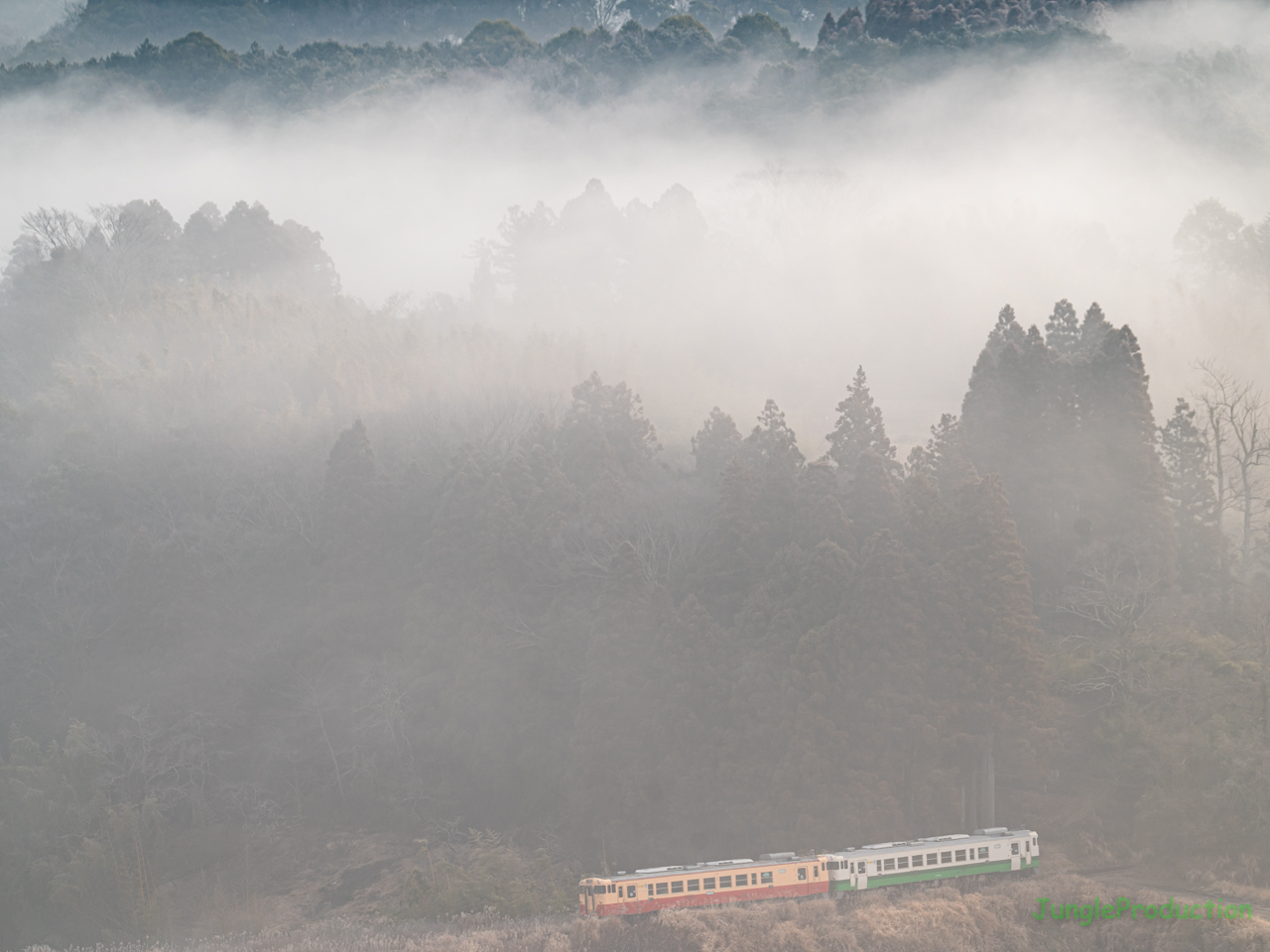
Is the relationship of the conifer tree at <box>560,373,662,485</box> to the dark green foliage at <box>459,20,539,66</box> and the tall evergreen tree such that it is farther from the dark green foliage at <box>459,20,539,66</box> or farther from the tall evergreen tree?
the dark green foliage at <box>459,20,539,66</box>

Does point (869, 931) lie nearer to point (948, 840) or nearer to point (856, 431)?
point (948, 840)

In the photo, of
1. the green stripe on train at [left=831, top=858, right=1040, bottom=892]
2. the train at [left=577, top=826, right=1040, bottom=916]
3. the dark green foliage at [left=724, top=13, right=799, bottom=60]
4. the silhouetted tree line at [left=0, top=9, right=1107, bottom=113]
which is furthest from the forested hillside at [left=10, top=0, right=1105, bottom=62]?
the green stripe on train at [left=831, top=858, right=1040, bottom=892]

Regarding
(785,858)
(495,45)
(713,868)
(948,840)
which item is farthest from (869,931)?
(495,45)

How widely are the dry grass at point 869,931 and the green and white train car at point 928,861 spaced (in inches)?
19.3

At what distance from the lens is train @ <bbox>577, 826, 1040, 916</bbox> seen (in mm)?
28562

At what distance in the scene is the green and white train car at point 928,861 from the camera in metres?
29.6

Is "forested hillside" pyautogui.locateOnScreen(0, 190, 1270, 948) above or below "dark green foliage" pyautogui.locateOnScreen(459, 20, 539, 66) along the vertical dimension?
below

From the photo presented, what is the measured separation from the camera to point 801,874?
29297 millimetres

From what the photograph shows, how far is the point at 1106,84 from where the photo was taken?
300 ft

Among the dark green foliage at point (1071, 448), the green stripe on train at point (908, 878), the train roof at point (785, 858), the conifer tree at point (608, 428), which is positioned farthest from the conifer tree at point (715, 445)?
the green stripe on train at point (908, 878)

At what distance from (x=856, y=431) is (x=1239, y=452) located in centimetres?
1726

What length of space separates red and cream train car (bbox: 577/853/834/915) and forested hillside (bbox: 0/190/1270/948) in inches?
163

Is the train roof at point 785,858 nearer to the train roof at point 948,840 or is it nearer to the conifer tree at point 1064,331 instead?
the train roof at point 948,840

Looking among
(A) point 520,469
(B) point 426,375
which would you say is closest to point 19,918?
(A) point 520,469
